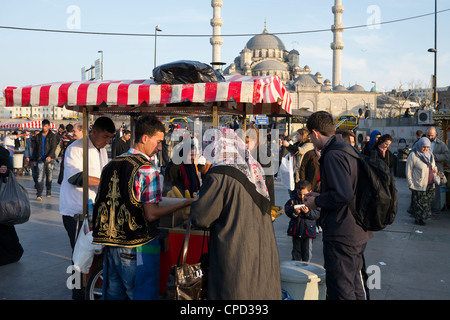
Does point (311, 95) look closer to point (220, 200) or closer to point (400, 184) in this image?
point (400, 184)

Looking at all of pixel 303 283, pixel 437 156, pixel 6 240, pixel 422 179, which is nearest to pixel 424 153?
pixel 422 179

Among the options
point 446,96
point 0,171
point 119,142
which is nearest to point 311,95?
point 446,96

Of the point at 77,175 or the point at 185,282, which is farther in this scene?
the point at 77,175

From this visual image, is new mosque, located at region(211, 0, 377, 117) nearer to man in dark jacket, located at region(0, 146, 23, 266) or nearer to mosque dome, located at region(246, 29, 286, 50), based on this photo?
mosque dome, located at region(246, 29, 286, 50)

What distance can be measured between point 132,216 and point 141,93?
→ 148 cm

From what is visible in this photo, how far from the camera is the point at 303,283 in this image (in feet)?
12.7

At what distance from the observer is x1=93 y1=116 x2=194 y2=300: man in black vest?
10.4 feet

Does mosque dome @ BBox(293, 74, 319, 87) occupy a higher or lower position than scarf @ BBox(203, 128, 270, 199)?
higher

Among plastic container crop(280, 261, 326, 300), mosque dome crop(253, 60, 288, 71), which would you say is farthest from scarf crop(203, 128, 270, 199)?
mosque dome crop(253, 60, 288, 71)

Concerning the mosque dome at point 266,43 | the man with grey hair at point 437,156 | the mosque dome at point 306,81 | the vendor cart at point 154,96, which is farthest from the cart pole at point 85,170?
the mosque dome at point 266,43

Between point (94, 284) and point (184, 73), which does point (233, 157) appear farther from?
point (94, 284)

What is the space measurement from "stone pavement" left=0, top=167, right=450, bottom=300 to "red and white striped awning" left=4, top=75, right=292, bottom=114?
2.19 meters

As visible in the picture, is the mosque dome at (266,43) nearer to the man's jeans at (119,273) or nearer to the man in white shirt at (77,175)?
the man in white shirt at (77,175)

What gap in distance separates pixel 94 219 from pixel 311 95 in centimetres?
7330
